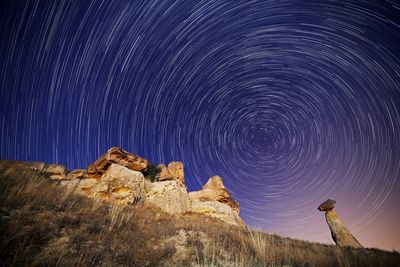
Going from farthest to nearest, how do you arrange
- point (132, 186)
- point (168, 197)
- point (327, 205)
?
point (327, 205) < point (168, 197) < point (132, 186)

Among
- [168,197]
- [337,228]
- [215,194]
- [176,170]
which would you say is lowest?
[337,228]

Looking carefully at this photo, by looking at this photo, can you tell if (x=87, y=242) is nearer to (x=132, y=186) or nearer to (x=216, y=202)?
(x=132, y=186)

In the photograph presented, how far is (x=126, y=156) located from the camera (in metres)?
23.1

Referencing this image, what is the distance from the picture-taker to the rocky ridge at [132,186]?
16438 millimetres

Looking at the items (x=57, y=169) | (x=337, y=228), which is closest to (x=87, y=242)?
(x=57, y=169)

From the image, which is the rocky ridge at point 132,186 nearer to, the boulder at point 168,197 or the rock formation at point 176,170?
the boulder at point 168,197

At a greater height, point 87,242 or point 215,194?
point 215,194

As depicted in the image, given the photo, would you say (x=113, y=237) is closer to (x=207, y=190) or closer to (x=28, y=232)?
(x=28, y=232)

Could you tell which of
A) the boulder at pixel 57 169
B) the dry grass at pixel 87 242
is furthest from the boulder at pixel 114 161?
the dry grass at pixel 87 242

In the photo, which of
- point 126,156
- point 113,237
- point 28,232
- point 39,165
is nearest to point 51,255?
point 28,232

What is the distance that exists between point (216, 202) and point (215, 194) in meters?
5.04

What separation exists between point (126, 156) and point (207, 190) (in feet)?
39.5

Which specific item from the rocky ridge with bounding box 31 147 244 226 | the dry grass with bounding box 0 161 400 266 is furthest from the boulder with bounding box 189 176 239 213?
the dry grass with bounding box 0 161 400 266

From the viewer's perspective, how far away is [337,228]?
22375 mm
